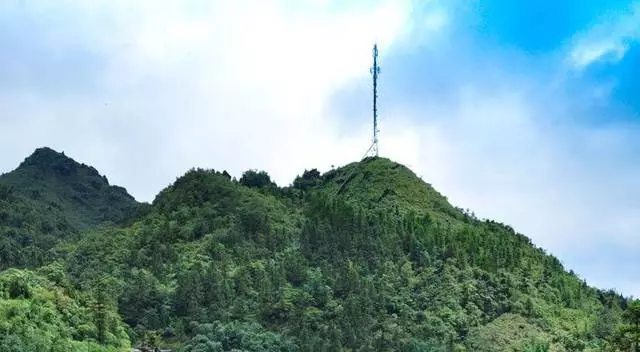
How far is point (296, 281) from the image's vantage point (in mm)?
62969

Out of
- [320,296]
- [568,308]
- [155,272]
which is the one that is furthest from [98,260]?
[568,308]

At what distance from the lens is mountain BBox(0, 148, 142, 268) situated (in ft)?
268

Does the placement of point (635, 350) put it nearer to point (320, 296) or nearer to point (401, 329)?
point (401, 329)

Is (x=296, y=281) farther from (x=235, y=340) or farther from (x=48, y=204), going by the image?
(x=48, y=204)

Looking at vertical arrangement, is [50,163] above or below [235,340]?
above

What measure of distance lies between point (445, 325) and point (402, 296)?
13.8 feet

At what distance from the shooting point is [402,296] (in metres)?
62.2

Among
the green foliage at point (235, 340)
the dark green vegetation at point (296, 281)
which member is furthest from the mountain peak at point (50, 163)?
the green foliage at point (235, 340)

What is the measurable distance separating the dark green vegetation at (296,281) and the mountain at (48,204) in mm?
759

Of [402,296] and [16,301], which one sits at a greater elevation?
[402,296]

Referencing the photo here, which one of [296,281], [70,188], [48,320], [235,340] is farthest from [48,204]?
[48,320]

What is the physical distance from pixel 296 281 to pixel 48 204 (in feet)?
150

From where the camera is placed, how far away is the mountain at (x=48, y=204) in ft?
268

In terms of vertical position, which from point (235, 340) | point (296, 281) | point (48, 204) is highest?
point (48, 204)
